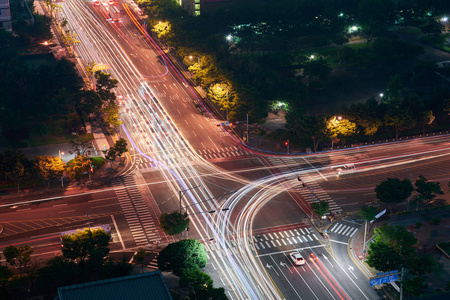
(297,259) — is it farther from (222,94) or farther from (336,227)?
(222,94)

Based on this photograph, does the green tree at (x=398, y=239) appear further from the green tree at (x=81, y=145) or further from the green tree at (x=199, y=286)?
the green tree at (x=81, y=145)

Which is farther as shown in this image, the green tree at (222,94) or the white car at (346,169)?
the green tree at (222,94)

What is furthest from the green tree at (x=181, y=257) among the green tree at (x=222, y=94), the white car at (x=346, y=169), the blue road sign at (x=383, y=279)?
the green tree at (x=222, y=94)

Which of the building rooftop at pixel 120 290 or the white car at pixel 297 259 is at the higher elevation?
the white car at pixel 297 259

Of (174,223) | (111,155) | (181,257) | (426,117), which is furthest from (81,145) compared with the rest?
(426,117)

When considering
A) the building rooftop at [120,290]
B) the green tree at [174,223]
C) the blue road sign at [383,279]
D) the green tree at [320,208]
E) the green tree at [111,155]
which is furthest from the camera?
the green tree at [111,155]

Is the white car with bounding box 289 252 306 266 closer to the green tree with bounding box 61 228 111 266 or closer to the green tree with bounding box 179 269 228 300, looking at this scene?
the green tree with bounding box 179 269 228 300

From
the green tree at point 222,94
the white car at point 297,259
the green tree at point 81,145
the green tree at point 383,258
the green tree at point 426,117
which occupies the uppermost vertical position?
the green tree at point 222,94

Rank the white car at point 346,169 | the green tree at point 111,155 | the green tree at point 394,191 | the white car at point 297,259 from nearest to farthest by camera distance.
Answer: the white car at point 297,259 → the green tree at point 394,191 → the green tree at point 111,155 → the white car at point 346,169
